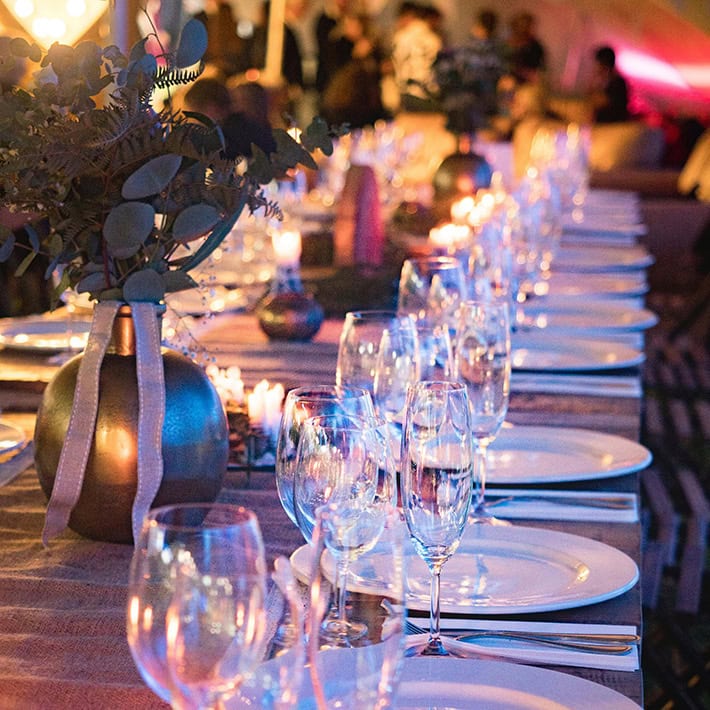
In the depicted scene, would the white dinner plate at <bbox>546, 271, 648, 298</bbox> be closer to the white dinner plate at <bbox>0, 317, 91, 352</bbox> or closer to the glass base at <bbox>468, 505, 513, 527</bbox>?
the white dinner plate at <bbox>0, 317, 91, 352</bbox>

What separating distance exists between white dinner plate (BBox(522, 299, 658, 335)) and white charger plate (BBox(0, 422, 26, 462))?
1.25m

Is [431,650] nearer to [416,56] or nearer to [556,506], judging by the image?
[556,506]

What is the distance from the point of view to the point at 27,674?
101cm

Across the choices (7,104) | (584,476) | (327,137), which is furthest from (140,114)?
(584,476)

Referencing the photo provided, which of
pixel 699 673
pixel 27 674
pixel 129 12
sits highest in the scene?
pixel 129 12

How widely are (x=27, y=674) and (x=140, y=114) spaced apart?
0.55 metres

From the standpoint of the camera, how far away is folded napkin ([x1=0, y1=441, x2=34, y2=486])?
155cm

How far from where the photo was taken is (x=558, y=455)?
1669 millimetres

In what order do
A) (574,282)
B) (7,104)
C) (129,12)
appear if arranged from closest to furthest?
(7,104), (129,12), (574,282)

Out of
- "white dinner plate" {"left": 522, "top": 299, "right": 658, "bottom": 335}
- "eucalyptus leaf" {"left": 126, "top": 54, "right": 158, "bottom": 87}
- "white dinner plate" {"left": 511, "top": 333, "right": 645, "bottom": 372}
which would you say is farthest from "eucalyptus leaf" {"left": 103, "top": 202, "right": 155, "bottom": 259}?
"white dinner plate" {"left": 522, "top": 299, "right": 658, "bottom": 335}

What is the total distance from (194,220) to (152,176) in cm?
7

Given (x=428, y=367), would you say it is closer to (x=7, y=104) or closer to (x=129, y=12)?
(x=7, y=104)

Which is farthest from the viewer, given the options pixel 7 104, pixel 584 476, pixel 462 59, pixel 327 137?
pixel 462 59

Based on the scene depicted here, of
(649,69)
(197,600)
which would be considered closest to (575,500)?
(197,600)
